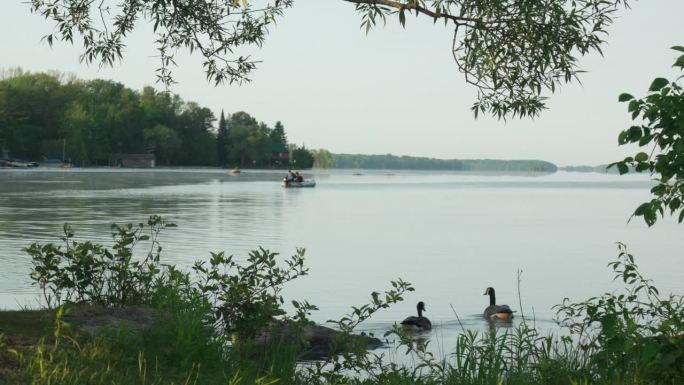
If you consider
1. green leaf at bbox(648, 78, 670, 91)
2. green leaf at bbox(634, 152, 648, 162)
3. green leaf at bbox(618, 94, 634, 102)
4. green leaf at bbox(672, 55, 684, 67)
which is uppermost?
green leaf at bbox(672, 55, 684, 67)

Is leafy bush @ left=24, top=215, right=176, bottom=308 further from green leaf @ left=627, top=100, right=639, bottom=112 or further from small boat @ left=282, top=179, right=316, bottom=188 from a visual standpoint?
small boat @ left=282, top=179, right=316, bottom=188

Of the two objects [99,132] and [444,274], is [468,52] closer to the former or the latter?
[444,274]

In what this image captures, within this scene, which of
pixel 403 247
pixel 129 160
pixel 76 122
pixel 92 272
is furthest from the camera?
pixel 129 160

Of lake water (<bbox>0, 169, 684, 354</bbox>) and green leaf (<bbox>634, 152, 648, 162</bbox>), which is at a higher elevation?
green leaf (<bbox>634, 152, 648, 162</bbox>)

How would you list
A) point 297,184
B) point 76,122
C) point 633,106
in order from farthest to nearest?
point 76,122 < point 297,184 < point 633,106

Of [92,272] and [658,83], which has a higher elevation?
[658,83]

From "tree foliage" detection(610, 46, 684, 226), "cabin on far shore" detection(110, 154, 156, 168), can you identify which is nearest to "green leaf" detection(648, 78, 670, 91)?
"tree foliage" detection(610, 46, 684, 226)

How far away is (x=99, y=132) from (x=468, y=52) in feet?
586

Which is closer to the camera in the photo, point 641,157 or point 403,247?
point 641,157

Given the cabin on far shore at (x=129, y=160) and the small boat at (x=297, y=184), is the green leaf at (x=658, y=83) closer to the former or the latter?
the small boat at (x=297, y=184)

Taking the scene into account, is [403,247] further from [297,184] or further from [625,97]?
[297,184]

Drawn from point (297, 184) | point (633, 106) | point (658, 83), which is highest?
point (658, 83)

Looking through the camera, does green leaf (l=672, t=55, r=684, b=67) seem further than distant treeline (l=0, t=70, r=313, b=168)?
No

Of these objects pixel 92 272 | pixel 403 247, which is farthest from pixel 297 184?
pixel 92 272
